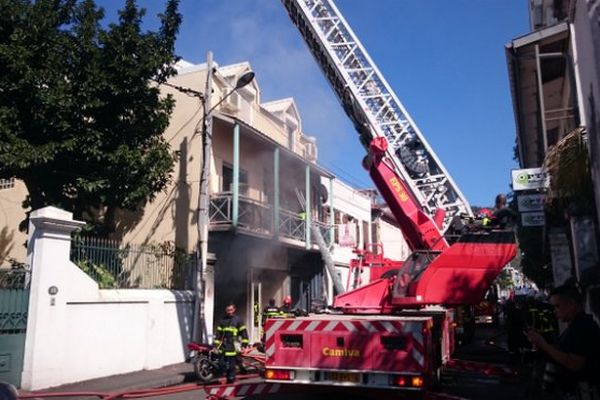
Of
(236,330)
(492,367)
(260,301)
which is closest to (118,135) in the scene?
(236,330)

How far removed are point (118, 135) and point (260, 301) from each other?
8.01 m

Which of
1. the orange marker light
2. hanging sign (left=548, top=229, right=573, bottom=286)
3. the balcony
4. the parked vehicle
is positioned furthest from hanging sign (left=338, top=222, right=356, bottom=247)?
the orange marker light

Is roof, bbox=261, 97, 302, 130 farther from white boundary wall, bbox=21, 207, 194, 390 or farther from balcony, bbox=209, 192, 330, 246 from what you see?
white boundary wall, bbox=21, 207, 194, 390

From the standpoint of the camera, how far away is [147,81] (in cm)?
1285

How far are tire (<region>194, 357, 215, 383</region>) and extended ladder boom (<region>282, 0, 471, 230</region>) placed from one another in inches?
332

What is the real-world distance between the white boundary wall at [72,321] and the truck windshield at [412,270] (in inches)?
234

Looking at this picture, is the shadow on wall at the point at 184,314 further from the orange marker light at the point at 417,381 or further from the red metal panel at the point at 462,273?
the orange marker light at the point at 417,381

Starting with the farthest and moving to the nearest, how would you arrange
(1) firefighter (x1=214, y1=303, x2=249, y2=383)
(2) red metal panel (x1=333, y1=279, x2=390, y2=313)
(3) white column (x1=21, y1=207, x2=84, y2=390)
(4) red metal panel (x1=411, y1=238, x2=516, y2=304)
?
(1) firefighter (x1=214, y1=303, x2=249, y2=383) < (3) white column (x1=21, y1=207, x2=84, y2=390) < (2) red metal panel (x1=333, y1=279, x2=390, y2=313) < (4) red metal panel (x1=411, y1=238, x2=516, y2=304)

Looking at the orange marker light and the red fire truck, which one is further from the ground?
the red fire truck

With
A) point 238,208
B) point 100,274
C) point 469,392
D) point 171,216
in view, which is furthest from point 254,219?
point 469,392

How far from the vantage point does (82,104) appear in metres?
11.7

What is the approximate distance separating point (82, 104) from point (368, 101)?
371 inches

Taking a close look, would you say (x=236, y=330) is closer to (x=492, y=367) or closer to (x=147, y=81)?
(x=492, y=367)

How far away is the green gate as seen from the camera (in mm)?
9188
